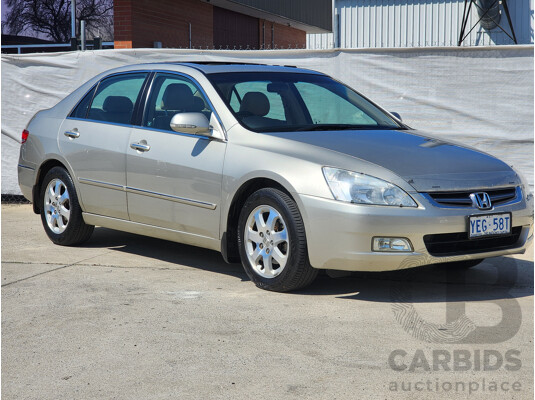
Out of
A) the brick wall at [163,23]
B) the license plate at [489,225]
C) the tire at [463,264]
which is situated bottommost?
the tire at [463,264]

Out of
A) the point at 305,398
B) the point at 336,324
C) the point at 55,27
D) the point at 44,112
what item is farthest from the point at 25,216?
the point at 55,27

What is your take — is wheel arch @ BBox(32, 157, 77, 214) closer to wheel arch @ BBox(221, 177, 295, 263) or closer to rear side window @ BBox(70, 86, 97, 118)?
rear side window @ BBox(70, 86, 97, 118)

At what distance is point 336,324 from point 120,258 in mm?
2736

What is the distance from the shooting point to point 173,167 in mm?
6332

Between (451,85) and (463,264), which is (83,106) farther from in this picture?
(451,85)

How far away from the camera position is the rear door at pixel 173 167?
6121 mm

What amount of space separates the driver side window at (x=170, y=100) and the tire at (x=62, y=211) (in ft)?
3.73

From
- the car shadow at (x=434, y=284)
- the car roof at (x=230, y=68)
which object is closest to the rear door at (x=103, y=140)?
the car roof at (x=230, y=68)

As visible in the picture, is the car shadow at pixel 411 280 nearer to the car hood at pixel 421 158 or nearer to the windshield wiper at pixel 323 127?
the car hood at pixel 421 158

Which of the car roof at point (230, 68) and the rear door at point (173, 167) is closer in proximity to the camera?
the rear door at point (173, 167)

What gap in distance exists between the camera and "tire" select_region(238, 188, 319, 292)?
5535 mm

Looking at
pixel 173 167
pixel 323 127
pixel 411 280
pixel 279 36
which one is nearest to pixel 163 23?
pixel 279 36

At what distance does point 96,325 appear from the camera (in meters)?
4.95

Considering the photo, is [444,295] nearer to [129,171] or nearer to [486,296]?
[486,296]
